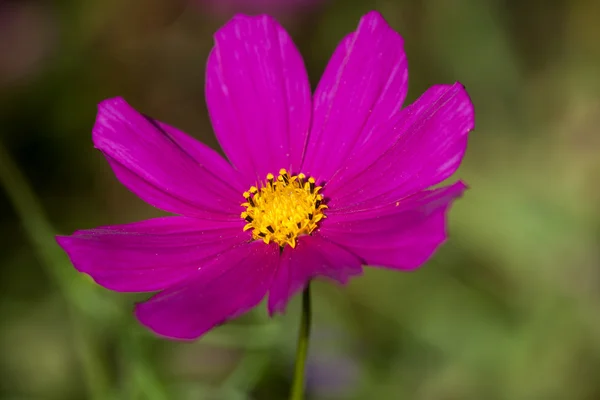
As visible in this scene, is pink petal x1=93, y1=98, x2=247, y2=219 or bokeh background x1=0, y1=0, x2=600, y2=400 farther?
bokeh background x1=0, y1=0, x2=600, y2=400

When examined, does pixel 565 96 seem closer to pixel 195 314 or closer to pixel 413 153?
pixel 413 153

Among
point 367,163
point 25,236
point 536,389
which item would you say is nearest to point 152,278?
point 367,163

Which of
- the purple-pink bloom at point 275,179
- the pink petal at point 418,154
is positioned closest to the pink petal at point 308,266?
the purple-pink bloom at point 275,179

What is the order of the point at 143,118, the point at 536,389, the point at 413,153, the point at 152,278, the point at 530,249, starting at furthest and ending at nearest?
the point at 530,249 < the point at 536,389 < the point at 143,118 < the point at 413,153 < the point at 152,278

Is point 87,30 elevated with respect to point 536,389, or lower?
elevated

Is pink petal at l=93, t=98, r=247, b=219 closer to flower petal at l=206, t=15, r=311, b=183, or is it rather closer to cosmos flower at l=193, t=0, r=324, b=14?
flower petal at l=206, t=15, r=311, b=183

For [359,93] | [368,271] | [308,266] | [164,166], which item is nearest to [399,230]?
[308,266]

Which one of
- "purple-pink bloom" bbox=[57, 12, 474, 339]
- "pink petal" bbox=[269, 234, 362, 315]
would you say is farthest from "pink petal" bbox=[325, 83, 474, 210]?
"pink petal" bbox=[269, 234, 362, 315]
